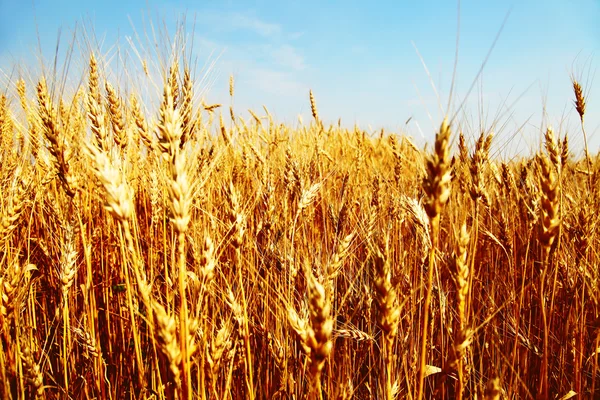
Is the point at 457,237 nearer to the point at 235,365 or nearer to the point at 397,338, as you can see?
the point at 397,338

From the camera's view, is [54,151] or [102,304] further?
[102,304]

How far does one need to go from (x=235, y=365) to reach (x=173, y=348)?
2.72ft

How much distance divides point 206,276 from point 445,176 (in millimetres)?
755

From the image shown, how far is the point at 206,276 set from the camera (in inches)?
46.5

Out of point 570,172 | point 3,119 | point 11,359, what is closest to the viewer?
point 11,359

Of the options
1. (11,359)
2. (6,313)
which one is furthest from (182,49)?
(11,359)

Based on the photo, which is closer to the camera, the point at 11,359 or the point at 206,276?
the point at 206,276

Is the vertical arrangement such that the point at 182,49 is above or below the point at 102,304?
above

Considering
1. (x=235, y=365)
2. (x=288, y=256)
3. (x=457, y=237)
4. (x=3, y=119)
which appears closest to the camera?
(x=457, y=237)

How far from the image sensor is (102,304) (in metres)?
2.25

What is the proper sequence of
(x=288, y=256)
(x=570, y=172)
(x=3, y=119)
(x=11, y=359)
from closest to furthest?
(x=11, y=359) → (x=288, y=256) → (x=3, y=119) → (x=570, y=172)

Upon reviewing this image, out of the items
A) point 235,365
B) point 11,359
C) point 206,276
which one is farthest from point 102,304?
point 206,276

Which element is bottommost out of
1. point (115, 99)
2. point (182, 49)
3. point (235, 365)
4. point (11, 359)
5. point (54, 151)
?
point (235, 365)

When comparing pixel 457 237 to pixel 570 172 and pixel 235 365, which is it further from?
pixel 570 172
